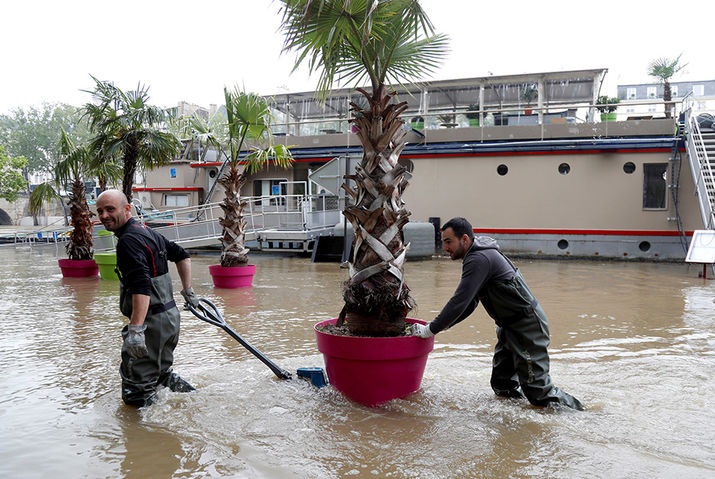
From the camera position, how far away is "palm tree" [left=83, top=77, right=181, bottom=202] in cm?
1140

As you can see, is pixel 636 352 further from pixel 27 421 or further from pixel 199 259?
pixel 199 259

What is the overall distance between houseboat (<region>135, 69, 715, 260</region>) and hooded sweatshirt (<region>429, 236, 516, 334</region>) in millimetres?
11041

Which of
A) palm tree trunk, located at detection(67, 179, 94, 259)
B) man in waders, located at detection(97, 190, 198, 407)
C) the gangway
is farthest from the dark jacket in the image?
the gangway

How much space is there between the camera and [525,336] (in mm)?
4203

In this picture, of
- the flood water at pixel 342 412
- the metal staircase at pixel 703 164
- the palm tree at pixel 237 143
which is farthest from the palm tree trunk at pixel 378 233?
the metal staircase at pixel 703 164

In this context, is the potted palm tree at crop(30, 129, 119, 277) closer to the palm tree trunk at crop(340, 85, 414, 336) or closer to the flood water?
the flood water

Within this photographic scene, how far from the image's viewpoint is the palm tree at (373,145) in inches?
172

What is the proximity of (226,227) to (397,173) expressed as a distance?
7.00 meters

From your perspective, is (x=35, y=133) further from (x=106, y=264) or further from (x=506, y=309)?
(x=506, y=309)

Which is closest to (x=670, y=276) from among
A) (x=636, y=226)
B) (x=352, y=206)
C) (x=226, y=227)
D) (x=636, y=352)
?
(x=636, y=226)

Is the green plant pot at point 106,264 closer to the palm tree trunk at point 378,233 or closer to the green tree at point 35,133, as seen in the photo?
the palm tree trunk at point 378,233

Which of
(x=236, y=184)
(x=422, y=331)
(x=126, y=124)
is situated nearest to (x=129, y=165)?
(x=126, y=124)

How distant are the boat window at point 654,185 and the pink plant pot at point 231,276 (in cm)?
1315

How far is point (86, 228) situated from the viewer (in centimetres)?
1245
